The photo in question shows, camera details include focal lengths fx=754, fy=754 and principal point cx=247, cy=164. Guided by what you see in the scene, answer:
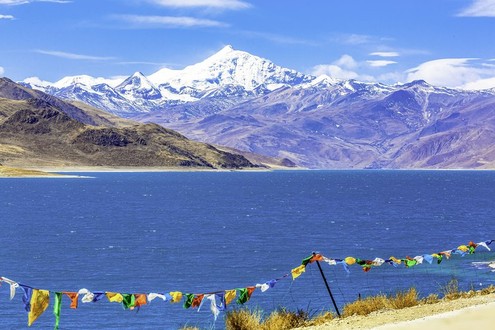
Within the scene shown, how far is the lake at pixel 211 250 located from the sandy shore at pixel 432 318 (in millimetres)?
7976

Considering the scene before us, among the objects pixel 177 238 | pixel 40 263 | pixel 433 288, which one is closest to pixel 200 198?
pixel 177 238

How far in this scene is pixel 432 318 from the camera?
22047 millimetres

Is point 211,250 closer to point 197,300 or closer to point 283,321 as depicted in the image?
point 283,321

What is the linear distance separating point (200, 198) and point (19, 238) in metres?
84.4

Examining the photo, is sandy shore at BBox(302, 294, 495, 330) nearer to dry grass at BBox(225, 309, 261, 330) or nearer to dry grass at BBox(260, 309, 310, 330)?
dry grass at BBox(260, 309, 310, 330)

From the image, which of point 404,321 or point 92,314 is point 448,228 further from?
point 404,321

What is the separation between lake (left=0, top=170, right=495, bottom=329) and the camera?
4112 centimetres

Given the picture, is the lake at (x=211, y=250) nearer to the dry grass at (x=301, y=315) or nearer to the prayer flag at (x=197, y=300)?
the dry grass at (x=301, y=315)

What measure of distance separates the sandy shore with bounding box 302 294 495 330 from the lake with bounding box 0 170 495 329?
7976mm

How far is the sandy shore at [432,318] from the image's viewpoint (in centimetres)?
2083

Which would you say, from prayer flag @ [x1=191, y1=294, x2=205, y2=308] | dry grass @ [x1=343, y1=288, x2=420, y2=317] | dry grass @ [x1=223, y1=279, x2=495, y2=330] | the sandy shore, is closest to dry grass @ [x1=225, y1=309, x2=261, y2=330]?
dry grass @ [x1=223, y1=279, x2=495, y2=330]

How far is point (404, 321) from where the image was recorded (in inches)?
876

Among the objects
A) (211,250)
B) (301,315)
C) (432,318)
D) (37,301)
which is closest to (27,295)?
(37,301)

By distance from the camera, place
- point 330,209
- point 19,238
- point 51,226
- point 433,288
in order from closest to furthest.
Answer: point 433,288
point 19,238
point 51,226
point 330,209
